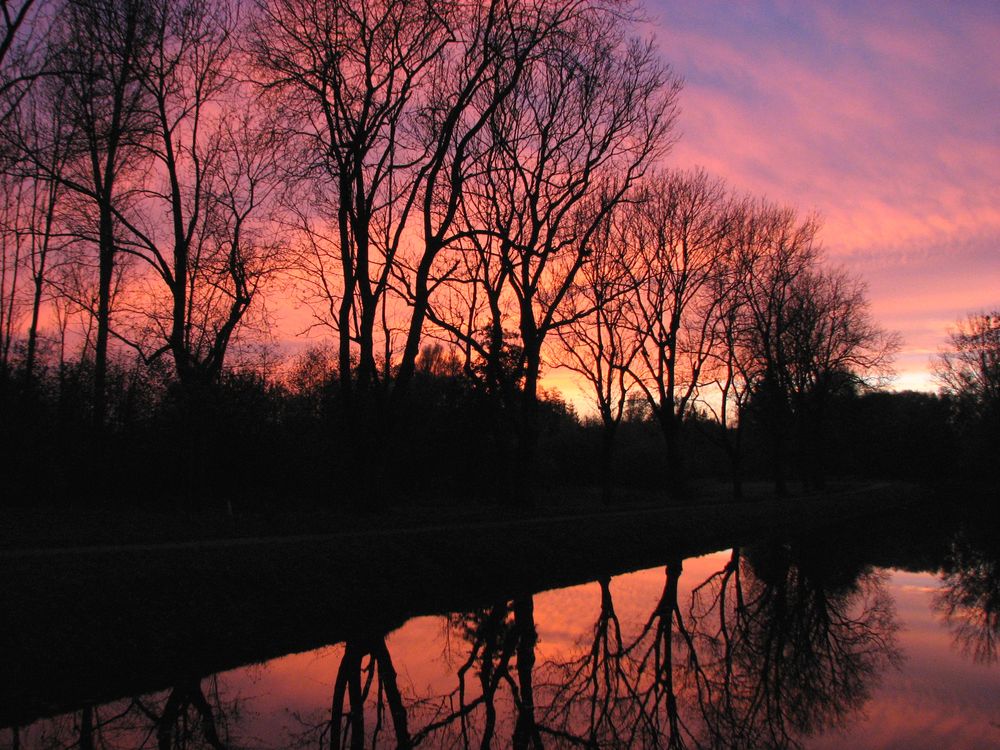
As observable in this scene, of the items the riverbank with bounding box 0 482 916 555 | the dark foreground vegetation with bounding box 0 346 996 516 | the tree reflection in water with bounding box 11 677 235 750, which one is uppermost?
the dark foreground vegetation with bounding box 0 346 996 516

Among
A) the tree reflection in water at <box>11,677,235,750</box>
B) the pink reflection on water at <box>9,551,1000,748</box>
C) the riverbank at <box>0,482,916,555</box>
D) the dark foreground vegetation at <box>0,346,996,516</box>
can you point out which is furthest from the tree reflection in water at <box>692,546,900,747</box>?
the dark foreground vegetation at <box>0,346,996,516</box>

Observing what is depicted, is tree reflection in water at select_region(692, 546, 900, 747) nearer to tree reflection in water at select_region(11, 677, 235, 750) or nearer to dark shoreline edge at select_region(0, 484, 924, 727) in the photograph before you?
dark shoreline edge at select_region(0, 484, 924, 727)

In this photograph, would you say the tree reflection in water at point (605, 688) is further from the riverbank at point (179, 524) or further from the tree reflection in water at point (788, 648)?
the riverbank at point (179, 524)

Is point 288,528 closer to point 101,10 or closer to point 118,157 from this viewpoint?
point 101,10

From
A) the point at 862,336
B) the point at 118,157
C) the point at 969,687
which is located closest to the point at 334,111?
the point at 118,157

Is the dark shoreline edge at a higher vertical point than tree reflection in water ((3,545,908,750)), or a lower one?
higher

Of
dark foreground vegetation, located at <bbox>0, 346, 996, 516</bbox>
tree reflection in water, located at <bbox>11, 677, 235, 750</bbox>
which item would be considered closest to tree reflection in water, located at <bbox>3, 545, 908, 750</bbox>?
tree reflection in water, located at <bbox>11, 677, 235, 750</bbox>

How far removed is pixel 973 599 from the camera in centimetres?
1688

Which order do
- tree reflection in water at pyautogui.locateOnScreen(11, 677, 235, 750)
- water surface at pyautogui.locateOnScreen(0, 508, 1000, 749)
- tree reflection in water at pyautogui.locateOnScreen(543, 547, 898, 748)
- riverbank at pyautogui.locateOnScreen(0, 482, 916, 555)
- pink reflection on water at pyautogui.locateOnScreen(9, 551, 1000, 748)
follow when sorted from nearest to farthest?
tree reflection in water at pyautogui.locateOnScreen(11, 677, 235, 750), pink reflection on water at pyautogui.locateOnScreen(9, 551, 1000, 748), water surface at pyautogui.locateOnScreen(0, 508, 1000, 749), tree reflection in water at pyautogui.locateOnScreen(543, 547, 898, 748), riverbank at pyautogui.locateOnScreen(0, 482, 916, 555)

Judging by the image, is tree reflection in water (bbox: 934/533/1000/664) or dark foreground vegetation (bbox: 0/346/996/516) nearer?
tree reflection in water (bbox: 934/533/1000/664)

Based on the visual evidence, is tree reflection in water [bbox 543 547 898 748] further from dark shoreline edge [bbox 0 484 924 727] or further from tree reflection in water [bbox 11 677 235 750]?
tree reflection in water [bbox 11 677 235 750]

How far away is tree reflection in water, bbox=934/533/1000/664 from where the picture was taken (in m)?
12.7

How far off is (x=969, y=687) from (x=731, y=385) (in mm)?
32340

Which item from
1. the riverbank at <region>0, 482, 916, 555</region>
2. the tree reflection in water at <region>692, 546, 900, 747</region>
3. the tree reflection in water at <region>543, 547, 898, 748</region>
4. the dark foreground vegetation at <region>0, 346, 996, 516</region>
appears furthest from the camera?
the dark foreground vegetation at <region>0, 346, 996, 516</region>
